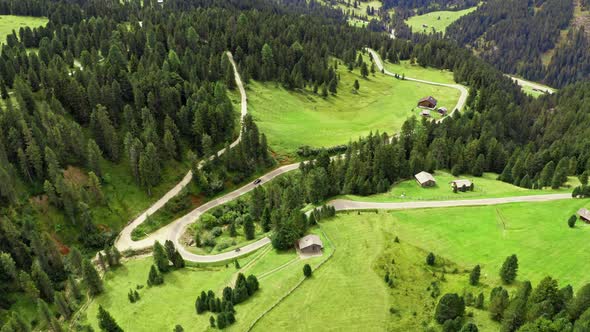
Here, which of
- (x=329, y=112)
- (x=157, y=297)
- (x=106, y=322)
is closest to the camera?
(x=106, y=322)

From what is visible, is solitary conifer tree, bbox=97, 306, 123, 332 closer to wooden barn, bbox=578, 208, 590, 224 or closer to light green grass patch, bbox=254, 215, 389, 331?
light green grass patch, bbox=254, 215, 389, 331

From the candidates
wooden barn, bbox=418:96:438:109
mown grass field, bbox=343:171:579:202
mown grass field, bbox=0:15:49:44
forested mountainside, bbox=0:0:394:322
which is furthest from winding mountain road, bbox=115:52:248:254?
mown grass field, bbox=0:15:49:44

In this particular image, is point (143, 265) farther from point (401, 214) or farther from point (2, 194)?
point (401, 214)


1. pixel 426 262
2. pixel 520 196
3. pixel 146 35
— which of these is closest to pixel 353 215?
pixel 426 262

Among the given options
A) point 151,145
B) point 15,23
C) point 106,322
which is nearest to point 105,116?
point 151,145

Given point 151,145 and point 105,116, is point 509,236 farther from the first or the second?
point 105,116

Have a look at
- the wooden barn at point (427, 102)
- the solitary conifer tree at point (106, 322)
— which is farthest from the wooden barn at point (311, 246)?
the wooden barn at point (427, 102)
